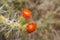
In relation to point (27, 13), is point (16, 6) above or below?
below

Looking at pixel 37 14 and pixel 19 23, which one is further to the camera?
pixel 37 14

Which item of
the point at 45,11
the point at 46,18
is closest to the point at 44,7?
the point at 45,11

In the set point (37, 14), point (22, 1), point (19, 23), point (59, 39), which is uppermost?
point (19, 23)

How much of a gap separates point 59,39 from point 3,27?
0.83 m

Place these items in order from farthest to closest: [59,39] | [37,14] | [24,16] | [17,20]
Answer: [37,14] → [59,39] → [17,20] → [24,16]

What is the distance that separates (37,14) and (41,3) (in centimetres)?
17

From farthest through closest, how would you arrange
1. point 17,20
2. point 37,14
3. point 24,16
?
point 37,14 → point 17,20 → point 24,16

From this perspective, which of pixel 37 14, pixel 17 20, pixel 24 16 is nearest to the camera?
pixel 24 16

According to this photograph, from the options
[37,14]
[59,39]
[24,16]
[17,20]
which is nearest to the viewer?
[24,16]

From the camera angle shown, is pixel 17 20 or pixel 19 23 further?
pixel 17 20

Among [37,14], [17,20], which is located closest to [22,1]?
[37,14]

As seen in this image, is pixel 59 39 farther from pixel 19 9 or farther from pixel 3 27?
pixel 3 27

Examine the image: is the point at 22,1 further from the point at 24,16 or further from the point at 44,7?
the point at 24,16

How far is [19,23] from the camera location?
55.6 inches
